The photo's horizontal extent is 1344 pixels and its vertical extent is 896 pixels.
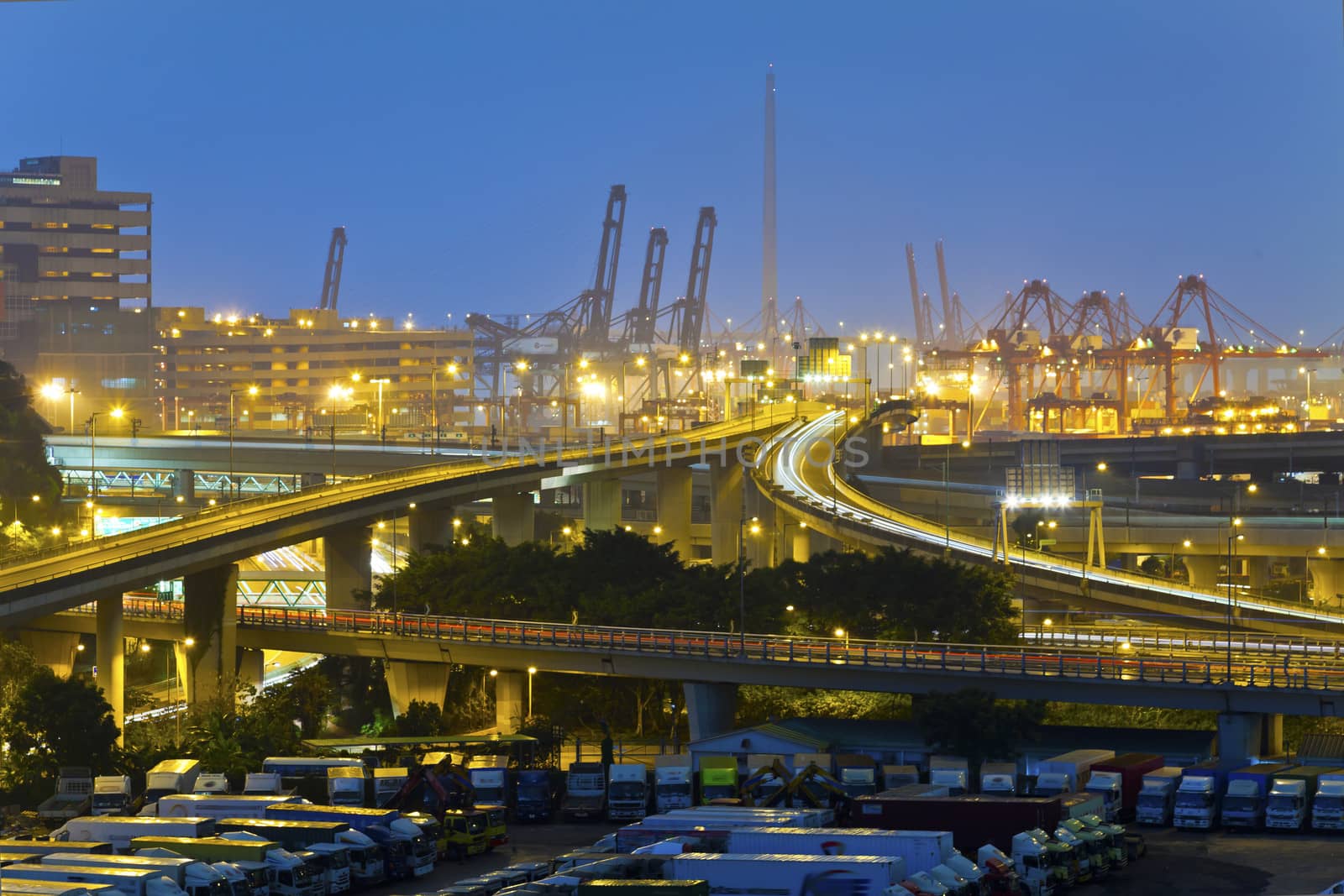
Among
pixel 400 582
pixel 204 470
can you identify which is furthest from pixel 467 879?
pixel 204 470

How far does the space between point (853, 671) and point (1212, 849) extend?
42.5 ft

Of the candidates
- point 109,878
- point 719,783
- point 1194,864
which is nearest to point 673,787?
point 719,783

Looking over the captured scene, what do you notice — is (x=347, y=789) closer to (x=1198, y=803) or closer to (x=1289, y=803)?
(x=1198, y=803)

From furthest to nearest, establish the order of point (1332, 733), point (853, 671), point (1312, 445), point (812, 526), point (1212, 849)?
point (1312, 445)
point (812, 526)
point (853, 671)
point (1332, 733)
point (1212, 849)

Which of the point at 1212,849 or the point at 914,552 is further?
the point at 914,552

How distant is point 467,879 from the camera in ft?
108

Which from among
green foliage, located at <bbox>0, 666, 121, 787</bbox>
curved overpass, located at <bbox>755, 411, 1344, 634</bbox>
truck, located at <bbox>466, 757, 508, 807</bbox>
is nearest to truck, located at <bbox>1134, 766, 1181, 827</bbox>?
truck, located at <bbox>466, 757, 508, 807</bbox>

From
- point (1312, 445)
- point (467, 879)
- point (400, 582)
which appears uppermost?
point (1312, 445)

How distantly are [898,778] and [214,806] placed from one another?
14.0 metres

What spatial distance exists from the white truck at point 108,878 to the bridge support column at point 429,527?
4099 cm

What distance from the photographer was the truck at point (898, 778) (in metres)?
40.9

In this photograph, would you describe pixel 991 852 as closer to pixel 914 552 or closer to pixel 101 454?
pixel 914 552

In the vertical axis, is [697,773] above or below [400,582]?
below

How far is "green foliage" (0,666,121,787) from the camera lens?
4369 cm
